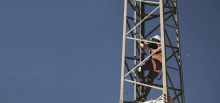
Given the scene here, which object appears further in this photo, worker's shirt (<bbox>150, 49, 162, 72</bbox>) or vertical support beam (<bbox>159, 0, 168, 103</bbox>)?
worker's shirt (<bbox>150, 49, 162, 72</bbox>)

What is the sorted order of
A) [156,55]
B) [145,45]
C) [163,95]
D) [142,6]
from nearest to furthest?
[163,95], [156,55], [145,45], [142,6]

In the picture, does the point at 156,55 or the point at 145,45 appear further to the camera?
the point at 145,45

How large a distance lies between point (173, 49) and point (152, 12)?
1594mm

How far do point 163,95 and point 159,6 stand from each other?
395cm

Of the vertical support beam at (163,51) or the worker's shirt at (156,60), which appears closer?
the vertical support beam at (163,51)

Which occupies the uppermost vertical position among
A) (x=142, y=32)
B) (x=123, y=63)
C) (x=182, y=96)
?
(x=142, y=32)

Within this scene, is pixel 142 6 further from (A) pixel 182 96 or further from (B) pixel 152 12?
(A) pixel 182 96

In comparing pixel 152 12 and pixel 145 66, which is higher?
pixel 152 12

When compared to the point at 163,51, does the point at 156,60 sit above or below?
below

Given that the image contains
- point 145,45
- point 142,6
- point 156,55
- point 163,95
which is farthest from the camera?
point 142,6

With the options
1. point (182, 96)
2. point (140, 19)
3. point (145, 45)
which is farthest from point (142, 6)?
point (182, 96)

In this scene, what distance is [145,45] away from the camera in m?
19.1

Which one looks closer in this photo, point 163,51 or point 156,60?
point 163,51

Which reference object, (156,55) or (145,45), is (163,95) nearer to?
(156,55)
